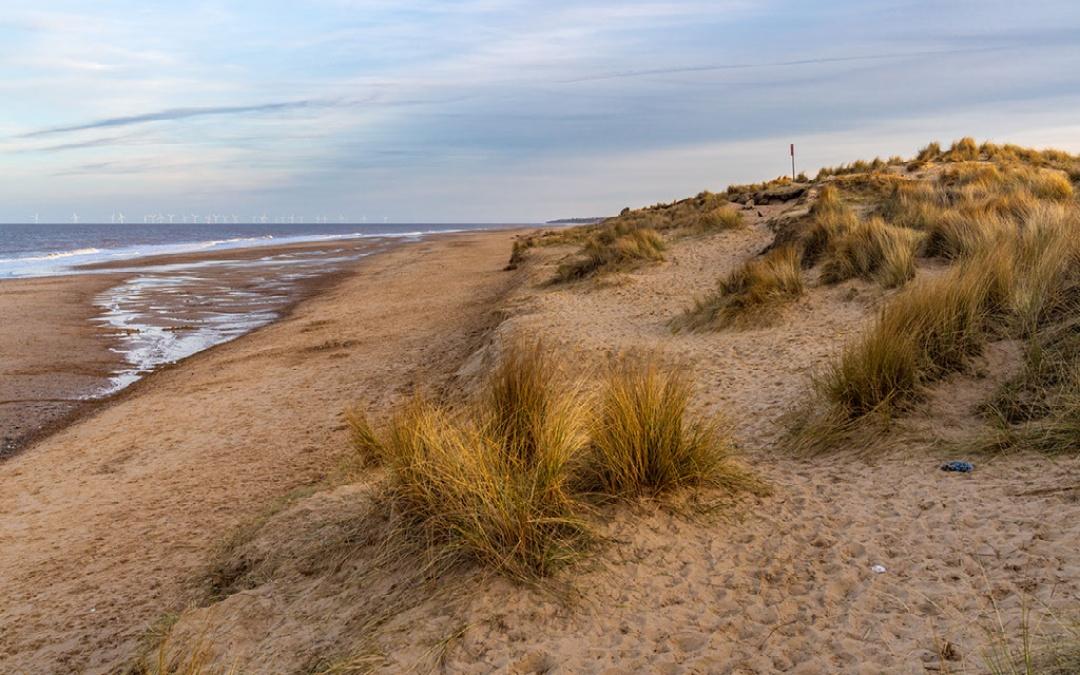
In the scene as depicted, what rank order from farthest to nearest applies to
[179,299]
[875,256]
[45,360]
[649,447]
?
[179,299] < [45,360] < [875,256] < [649,447]

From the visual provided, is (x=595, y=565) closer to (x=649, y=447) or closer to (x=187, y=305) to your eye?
(x=649, y=447)

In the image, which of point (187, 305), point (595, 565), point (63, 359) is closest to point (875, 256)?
point (595, 565)

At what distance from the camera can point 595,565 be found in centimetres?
395

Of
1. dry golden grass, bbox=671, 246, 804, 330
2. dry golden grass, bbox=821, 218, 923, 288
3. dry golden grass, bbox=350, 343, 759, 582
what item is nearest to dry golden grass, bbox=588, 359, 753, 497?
dry golden grass, bbox=350, 343, 759, 582

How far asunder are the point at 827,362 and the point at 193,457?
6.19 metres

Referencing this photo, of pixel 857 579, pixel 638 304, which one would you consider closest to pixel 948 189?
pixel 638 304

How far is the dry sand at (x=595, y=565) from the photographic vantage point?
3340 mm

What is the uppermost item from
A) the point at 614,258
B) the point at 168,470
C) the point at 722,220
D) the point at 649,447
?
the point at 722,220

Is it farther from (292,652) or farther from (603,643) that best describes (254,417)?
(603,643)

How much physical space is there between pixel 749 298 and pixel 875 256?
206cm

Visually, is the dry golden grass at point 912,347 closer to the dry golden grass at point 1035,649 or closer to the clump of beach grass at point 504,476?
the clump of beach grass at point 504,476

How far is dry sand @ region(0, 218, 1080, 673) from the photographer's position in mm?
3340

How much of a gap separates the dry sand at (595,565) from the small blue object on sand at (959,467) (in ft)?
0.19

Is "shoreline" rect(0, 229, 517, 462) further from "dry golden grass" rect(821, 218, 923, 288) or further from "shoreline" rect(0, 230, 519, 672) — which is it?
"dry golden grass" rect(821, 218, 923, 288)
